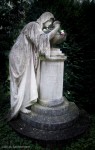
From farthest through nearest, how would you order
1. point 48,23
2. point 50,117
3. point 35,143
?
point 48,23, point 50,117, point 35,143

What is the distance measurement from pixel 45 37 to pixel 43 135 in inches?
70.6

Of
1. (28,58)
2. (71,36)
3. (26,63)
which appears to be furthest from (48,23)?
(71,36)

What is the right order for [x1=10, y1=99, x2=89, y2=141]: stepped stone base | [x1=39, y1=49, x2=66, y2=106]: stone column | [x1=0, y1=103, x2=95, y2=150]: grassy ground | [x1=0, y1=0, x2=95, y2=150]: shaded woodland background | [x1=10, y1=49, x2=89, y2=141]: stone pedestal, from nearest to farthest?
[x1=0, y1=103, x2=95, y2=150]: grassy ground < [x1=10, y1=99, x2=89, y2=141]: stepped stone base < [x1=10, y1=49, x2=89, y2=141]: stone pedestal < [x1=39, y1=49, x2=66, y2=106]: stone column < [x1=0, y1=0, x2=95, y2=150]: shaded woodland background

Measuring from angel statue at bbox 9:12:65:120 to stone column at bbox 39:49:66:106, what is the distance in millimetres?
149

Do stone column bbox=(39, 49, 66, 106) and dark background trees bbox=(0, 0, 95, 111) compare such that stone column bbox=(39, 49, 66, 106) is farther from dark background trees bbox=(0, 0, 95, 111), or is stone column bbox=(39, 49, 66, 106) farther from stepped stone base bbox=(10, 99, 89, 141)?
dark background trees bbox=(0, 0, 95, 111)

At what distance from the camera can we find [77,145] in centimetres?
334

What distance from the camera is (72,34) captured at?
5.56 meters

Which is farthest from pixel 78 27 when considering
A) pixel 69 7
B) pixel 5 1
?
pixel 5 1

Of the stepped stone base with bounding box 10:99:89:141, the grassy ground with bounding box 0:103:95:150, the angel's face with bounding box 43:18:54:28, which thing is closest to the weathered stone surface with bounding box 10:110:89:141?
the stepped stone base with bounding box 10:99:89:141

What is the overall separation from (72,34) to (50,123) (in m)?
3.06

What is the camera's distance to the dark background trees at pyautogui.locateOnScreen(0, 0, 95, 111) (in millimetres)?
5348

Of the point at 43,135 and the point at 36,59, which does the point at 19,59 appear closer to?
the point at 36,59

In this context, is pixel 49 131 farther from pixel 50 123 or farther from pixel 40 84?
pixel 40 84

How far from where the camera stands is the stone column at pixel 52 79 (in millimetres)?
3672
